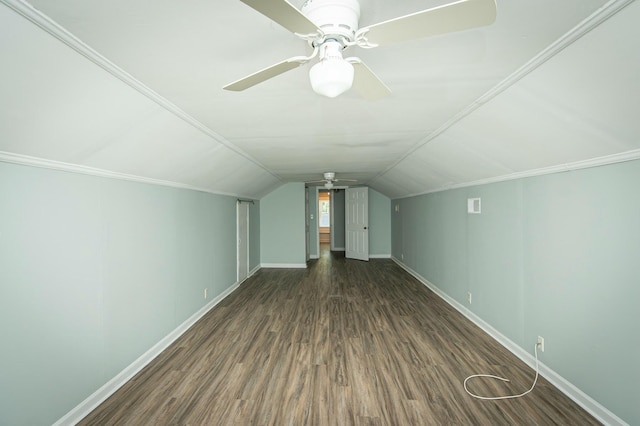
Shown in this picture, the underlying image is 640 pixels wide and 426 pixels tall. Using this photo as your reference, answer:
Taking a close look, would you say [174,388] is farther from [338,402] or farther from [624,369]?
[624,369]

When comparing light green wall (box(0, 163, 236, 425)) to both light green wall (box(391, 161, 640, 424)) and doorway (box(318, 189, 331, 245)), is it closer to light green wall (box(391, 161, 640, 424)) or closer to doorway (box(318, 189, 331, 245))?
light green wall (box(391, 161, 640, 424))

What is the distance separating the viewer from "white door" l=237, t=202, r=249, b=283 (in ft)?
20.2

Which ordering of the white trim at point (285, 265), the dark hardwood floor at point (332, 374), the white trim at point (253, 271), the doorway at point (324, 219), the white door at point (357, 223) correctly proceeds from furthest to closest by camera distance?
the doorway at point (324, 219), the white door at point (357, 223), the white trim at point (285, 265), the white trim at point (253, 271), the dark hardwood floor at point (332, 374)

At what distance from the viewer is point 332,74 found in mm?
1140

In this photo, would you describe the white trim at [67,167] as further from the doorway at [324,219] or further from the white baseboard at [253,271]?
the doorway at [324,219]

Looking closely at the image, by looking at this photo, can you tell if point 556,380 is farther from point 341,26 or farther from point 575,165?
point 341,26

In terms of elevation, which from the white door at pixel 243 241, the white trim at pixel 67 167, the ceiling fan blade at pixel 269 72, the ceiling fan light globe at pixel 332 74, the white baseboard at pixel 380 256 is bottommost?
the white baseboard at pixel 380 256

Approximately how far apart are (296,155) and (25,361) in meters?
3.29

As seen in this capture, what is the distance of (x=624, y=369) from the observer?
1.97 metres

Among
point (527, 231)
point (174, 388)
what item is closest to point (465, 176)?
point (527, 231)

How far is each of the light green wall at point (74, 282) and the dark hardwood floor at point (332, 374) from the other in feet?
1.31

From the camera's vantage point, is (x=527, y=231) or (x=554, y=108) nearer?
(x=554, y=108)

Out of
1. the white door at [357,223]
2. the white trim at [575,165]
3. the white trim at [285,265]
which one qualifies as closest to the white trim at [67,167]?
the white trim at [575,165]

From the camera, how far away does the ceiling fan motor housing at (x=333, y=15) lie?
114 cm
